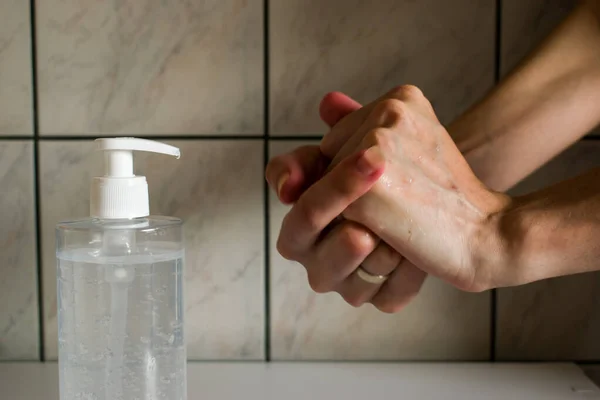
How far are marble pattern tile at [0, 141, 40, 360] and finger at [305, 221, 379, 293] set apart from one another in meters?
0.34

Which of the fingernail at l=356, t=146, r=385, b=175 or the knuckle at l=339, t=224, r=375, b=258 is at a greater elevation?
the fingernail at l=356, t=146, r=385, b=175

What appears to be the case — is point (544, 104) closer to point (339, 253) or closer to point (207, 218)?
point (339, 253)

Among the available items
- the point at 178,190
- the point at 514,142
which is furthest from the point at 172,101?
the point at 514,142

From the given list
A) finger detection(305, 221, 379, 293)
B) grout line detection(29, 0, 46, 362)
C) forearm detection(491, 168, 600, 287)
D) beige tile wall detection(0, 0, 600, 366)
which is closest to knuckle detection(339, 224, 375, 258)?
finger detection(305, 221, 379, 293)

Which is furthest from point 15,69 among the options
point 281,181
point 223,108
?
point 281,181

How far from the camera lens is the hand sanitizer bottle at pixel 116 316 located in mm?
583

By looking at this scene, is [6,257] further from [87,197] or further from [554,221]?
[554,221]

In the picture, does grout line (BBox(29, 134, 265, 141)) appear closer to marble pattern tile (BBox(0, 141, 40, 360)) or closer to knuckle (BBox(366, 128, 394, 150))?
marble pattern tile (BBox(0, 141, 40, 360))

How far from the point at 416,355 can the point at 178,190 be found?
32 centimetres

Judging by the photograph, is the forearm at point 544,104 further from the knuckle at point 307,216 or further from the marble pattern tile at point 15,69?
the marble pattern tile at point 15,69

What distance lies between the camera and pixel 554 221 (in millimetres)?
497

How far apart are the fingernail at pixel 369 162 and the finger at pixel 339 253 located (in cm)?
7

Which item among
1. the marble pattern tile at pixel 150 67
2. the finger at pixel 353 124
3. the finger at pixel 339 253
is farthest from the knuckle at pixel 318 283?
the marble pattern tile at pixel 150 67

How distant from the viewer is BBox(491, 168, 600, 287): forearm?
490mm
